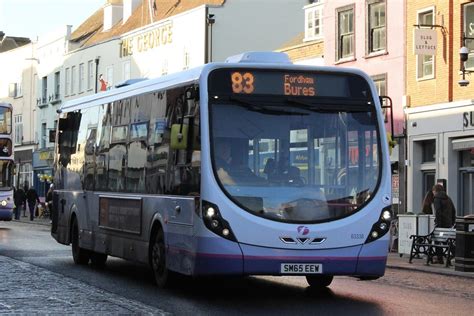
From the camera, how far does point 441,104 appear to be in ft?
110

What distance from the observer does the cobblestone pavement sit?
13258 mm

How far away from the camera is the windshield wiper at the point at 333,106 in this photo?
49.8 feet

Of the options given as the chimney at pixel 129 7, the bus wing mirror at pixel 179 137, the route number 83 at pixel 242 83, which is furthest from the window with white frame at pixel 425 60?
the chimney at pixel 129 7

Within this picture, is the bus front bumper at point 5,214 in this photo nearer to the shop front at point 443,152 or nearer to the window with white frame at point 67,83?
the shop front at point 443,152

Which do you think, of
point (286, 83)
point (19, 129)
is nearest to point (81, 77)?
point (19, 129)

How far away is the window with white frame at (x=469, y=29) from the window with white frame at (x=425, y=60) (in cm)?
174

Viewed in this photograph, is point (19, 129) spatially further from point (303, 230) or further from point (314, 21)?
point (303, 230)

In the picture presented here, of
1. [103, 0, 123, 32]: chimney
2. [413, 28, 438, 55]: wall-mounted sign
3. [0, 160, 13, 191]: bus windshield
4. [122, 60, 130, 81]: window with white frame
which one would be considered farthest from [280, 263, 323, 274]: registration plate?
[103, 0, 123, 32]: chimney

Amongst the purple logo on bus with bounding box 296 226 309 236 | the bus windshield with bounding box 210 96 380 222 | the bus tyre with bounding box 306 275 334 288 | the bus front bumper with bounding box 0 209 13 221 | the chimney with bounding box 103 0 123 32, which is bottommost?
the bus tyre with bounding box 306 275 334 288

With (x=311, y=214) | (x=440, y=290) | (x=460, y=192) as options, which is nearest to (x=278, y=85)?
(x=311, y=214)

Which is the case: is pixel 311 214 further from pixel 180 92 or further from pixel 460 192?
pixel 460 192

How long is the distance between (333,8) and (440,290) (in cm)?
2352

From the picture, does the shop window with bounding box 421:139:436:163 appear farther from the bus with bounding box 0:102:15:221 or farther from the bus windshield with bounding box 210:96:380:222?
the bus windshield with bounding box 210:96:380:222

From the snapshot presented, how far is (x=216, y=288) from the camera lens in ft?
55.6
